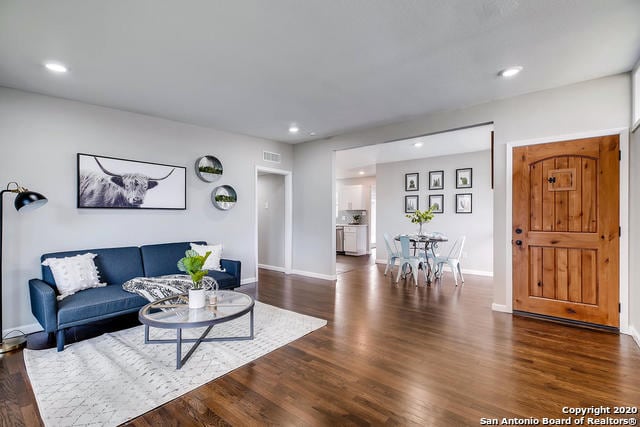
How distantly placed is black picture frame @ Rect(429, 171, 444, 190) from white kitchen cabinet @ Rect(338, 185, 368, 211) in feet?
9.73

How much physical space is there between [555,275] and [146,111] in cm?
558

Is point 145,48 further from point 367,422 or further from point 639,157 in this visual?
point 639,157

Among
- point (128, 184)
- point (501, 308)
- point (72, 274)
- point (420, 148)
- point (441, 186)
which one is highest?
point (420, 148)

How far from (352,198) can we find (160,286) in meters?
7.26

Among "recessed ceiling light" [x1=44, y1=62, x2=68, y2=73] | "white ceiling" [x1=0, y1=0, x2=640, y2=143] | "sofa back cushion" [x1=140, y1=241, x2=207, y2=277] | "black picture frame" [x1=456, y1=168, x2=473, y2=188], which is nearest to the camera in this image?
"white ceiling" [x1=0, y1=0, x2=640, y2=143]

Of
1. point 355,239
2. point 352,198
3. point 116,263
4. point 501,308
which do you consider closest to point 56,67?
point 116,263

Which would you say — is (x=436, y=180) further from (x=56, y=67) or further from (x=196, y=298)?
(x=56, y=67)

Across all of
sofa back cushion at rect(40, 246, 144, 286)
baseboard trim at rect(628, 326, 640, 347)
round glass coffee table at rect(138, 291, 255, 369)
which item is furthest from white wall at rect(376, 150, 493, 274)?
sofa back cushion at rect(40, 246, 144, 286)

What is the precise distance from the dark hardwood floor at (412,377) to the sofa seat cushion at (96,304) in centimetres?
48

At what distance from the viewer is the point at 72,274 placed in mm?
3125

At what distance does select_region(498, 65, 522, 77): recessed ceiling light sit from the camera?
9.75 ft

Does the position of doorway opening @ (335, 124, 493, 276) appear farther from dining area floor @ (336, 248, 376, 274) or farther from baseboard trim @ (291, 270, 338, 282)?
baseboard trim @ (291, 270, 338, 282)

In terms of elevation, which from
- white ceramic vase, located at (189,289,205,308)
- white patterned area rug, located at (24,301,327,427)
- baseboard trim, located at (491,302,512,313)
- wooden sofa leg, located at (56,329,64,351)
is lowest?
white patterned area rug, located at (24,301,327,427)

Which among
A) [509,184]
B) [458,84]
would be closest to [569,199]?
[509,184]
